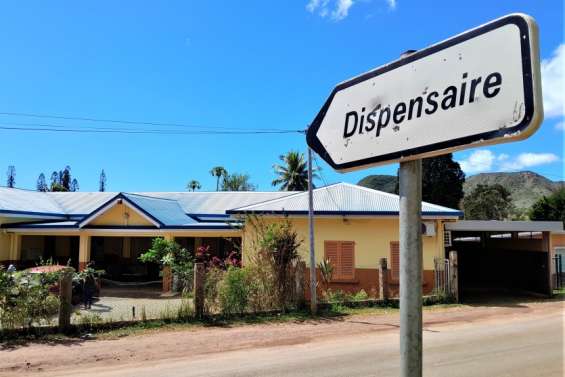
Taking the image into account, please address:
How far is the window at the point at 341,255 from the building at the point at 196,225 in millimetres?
40

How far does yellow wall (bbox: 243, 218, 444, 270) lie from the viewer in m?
18.1

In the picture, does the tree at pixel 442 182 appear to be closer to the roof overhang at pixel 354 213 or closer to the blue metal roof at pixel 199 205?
the blue metal roof at pixel 199 205

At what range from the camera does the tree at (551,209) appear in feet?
136

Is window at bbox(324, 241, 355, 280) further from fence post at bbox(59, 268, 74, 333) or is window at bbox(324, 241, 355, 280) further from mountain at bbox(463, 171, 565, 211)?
mountain at bbox(463, 171, 565, 211)

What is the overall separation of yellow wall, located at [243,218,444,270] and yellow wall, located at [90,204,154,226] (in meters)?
5.92

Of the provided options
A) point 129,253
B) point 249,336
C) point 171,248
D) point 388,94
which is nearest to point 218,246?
point 129,253

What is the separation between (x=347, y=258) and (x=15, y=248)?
16.1 metres

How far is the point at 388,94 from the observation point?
68.4 inches

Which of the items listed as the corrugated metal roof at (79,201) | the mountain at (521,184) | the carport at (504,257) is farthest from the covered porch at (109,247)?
the mountain at (521,184)

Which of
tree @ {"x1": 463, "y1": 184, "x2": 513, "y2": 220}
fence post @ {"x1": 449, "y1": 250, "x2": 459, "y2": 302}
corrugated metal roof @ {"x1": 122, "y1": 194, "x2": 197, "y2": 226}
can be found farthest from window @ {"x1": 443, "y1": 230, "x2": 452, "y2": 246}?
tree @ {"x1": 463, "y1": 184, "x2": 513, "y2": 220}

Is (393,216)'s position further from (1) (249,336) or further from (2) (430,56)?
(2) (430,56)

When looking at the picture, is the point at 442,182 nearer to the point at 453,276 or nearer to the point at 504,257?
the point at 504,257

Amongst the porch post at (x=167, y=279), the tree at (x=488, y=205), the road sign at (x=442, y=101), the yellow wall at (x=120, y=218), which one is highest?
the tree at (x=488, y=205)

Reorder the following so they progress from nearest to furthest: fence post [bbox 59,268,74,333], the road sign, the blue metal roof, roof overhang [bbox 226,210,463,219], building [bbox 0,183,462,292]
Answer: the road sign
fence post [bbox 59,268,74,333]
roof overhang [bbox 226,210,463,219]
building [bbox 0,183,462,292]
the blue metal roof
